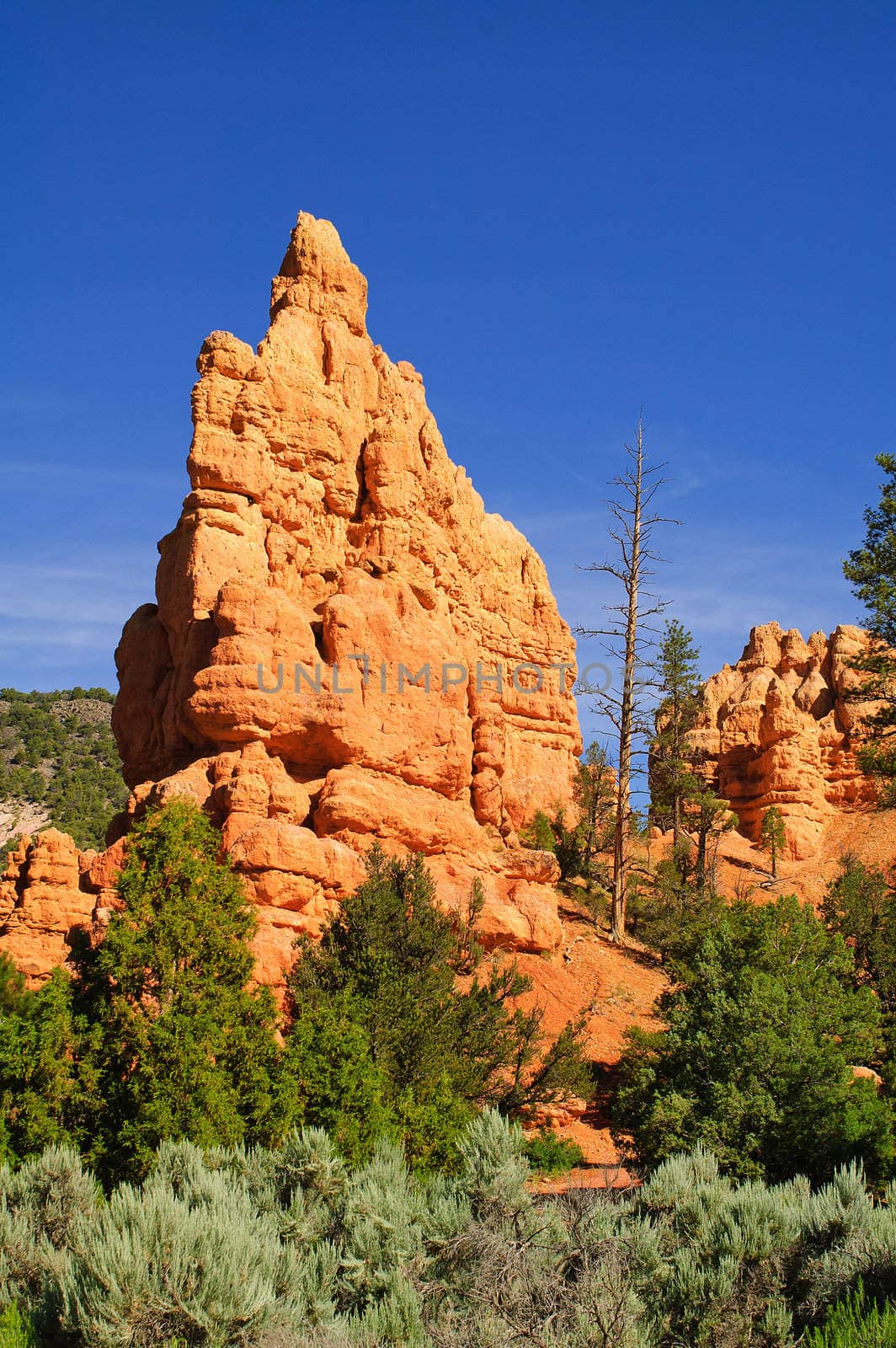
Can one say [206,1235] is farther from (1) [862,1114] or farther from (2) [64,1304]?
(1) [862,1114]

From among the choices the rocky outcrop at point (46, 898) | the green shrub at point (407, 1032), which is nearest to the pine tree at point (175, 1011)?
the green shrub at point (407, 1032)

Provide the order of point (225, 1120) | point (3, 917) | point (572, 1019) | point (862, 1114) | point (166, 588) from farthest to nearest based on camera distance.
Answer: point (166, 588) → point (572, 1019) → point (3, 917) → point (862, 1114) → point (225, 1120)

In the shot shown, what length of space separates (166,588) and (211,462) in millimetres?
3659

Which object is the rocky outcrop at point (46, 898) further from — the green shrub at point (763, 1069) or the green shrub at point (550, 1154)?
the green shrub at point (763, 1069)

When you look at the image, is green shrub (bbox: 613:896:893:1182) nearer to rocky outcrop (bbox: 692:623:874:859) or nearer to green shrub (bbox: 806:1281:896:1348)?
green shrub (bbox: 806:1281:896:1348)

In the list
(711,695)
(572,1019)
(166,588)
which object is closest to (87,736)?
(711,695)

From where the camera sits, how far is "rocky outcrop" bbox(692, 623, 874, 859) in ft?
166

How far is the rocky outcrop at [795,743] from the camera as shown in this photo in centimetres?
5072

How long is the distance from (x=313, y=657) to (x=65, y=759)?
193 feet

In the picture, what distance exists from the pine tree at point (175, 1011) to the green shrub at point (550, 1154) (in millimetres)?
6062

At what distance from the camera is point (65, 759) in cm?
7631

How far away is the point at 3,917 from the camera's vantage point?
899 inches

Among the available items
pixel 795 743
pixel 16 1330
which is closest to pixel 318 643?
pixel 16 1330

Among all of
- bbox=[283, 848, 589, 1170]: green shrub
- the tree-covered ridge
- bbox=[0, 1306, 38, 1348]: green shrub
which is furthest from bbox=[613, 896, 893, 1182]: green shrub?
the tree-covered ridge
